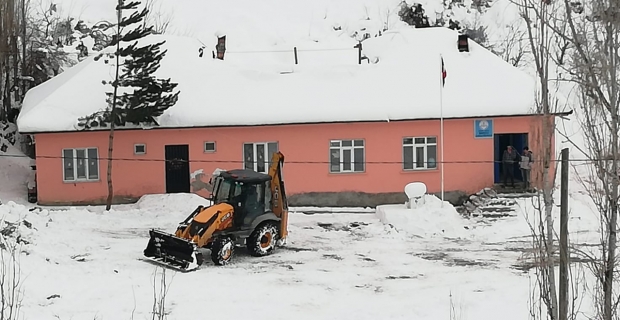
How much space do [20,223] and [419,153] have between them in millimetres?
13312

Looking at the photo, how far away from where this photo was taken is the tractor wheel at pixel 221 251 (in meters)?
15.6

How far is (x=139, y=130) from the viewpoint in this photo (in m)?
24.4

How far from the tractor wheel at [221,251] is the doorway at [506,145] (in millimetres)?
11843

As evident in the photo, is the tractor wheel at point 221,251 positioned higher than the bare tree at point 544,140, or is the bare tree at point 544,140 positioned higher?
the bare tree at point 544,140

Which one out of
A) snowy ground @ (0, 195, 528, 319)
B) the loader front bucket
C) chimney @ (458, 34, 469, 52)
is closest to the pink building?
chimney @ (458, 34, 469, 52)

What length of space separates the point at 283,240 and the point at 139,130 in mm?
9312

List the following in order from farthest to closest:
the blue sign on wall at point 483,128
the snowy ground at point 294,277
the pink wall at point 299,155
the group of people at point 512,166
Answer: the pink wall at point 299,155 < the blue sign on wall at point 483,128 < the group of people at point 512,166 < the snowy ground at point 294,277

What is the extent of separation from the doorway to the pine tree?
38.5 feet

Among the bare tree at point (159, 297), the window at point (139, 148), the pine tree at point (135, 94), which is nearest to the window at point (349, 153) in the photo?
the pine tree at point (135, 94)

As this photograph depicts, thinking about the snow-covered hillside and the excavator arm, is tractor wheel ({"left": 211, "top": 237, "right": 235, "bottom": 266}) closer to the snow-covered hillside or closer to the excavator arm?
the excavator arm

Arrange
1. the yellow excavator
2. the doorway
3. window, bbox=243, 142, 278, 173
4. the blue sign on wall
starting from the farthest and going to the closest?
the doorway
window, bbox=243, 142, 278, 173
the blue sign on wall
the yellow excavator

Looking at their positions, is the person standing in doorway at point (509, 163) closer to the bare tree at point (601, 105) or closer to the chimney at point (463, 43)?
the chimney at point (463, 43)

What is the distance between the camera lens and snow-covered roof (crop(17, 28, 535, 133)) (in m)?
24.0

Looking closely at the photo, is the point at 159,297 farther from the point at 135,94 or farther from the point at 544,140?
the point at 135,94
